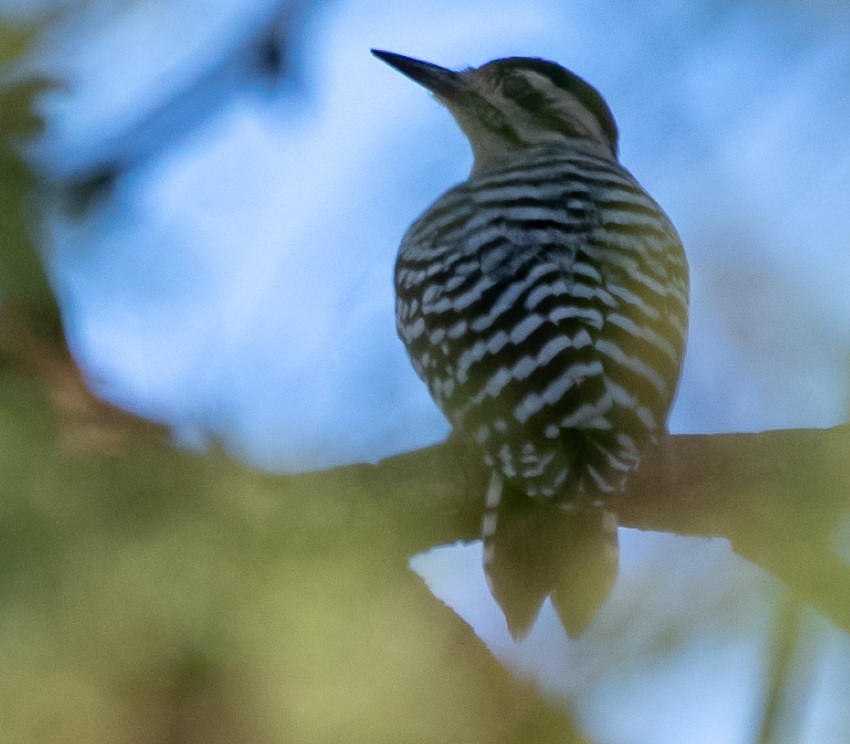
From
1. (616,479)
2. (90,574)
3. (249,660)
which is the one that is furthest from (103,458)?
(616,479)

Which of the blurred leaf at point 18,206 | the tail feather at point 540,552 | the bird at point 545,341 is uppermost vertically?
the blurred leaf at point 18,206

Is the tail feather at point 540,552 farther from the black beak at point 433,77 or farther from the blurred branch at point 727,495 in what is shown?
the black beak at point 433,77

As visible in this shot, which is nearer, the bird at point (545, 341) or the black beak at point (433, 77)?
the bird at point (545, 341)

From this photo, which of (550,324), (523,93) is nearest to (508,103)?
(523,93)

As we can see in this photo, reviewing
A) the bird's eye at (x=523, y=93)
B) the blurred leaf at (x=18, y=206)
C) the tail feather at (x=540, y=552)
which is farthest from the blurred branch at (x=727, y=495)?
the bird's eye at (x=523, y=93)

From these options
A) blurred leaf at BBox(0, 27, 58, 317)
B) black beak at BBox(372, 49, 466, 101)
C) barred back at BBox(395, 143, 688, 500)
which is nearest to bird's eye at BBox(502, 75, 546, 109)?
black beak at BBox(372, 49, 466, 101)

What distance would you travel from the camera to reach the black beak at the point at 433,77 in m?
4.81

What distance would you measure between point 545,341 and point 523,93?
2307mm

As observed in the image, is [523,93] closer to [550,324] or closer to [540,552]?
[550,324]

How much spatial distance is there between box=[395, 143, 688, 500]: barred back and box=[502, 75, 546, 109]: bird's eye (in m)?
1.19

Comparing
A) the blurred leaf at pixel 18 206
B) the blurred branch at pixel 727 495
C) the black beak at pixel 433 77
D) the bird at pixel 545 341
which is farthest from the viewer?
the black beak at pixel 433 77

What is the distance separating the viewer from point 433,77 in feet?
15.8

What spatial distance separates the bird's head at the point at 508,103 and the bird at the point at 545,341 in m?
0.95

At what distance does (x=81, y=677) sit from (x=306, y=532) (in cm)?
28
